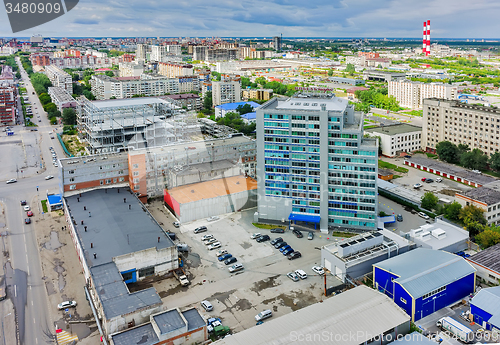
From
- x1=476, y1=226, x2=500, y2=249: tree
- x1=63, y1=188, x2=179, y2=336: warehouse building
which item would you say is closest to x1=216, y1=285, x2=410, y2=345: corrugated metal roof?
x1=63, y1=188, x2=179, y2=336: warehouse building

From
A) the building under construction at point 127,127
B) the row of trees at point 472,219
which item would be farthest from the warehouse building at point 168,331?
the building under construction at point 127,127

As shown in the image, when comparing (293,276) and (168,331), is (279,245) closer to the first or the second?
(293,276)

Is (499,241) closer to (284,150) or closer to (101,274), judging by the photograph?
(284,150)

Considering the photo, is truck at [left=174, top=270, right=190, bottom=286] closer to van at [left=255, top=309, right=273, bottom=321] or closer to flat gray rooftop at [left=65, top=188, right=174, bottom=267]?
flat gray rooftop at [left=65, top=188, right=174, bottom=267]

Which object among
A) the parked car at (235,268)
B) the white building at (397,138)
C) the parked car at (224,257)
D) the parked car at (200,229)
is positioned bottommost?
the parked car at (235,268)

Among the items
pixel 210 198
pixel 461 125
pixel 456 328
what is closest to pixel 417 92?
pixel 461 125

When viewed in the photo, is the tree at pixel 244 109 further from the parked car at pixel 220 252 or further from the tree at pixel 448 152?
the parked car at pixel 220 252
